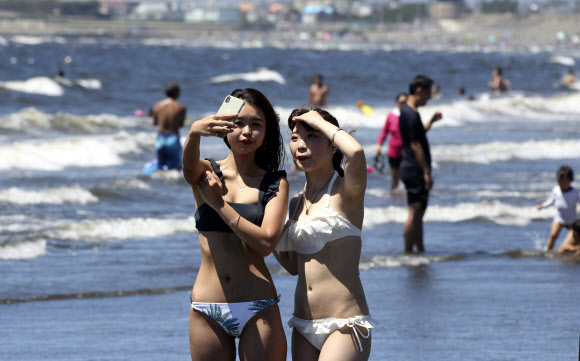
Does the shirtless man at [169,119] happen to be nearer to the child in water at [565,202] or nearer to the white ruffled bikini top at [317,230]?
the child in water at [565,202]

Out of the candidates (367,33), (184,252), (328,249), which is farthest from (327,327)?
(367,33)

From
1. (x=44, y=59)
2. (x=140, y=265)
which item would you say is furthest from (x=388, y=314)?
(x=44, y=59)

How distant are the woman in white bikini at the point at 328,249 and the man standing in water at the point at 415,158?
17.3 feet

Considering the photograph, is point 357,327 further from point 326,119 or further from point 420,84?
point 420,84

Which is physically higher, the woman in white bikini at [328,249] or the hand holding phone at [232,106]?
the hand holding phone at [232,106]

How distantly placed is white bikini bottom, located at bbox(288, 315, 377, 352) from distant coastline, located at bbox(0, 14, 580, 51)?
139m

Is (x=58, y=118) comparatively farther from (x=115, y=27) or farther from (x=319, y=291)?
(x=115, y=27)

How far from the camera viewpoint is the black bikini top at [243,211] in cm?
391

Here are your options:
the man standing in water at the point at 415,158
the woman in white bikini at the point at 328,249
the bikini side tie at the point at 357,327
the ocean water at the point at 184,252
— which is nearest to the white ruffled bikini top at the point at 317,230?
the woman in white bikini at the point at 328,249

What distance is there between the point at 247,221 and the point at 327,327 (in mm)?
548

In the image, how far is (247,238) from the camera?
150 inches

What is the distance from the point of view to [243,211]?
12.8 ft

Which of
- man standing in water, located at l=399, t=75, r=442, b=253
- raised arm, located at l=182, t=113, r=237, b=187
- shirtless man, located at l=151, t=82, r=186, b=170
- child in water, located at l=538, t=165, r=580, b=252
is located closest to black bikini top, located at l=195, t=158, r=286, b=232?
raised arm, located at l=182, t=113, r=237, b=187

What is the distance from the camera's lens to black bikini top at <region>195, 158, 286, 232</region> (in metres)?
3.91
